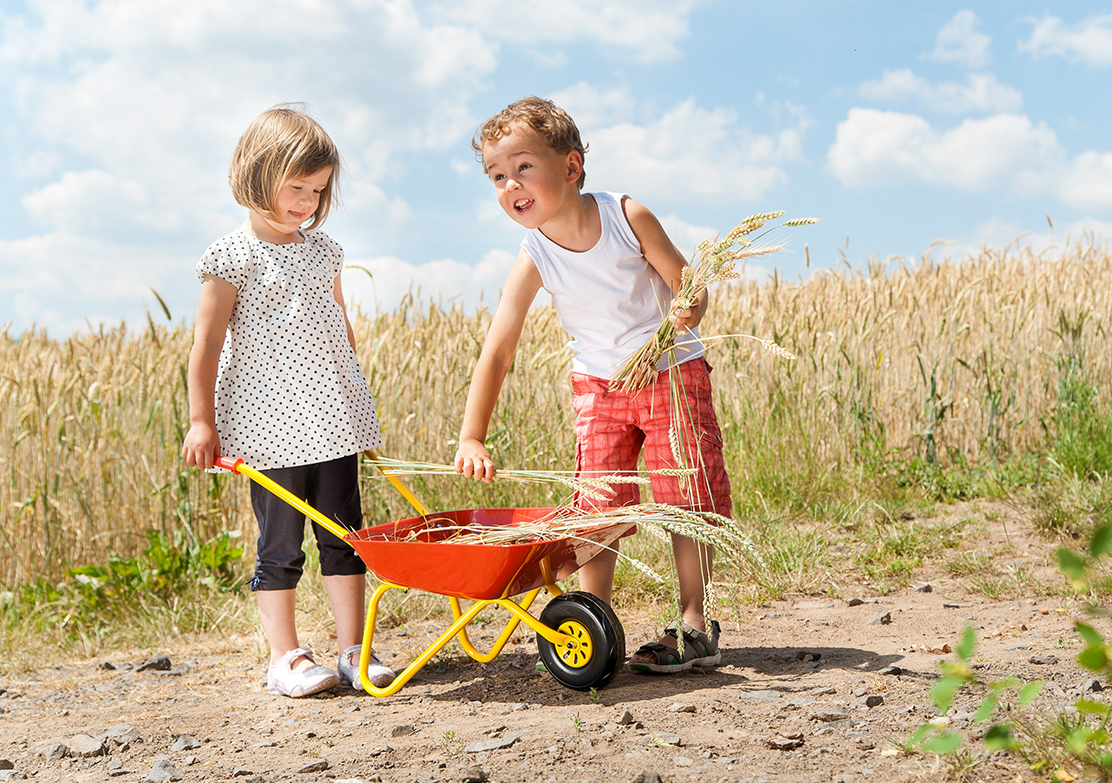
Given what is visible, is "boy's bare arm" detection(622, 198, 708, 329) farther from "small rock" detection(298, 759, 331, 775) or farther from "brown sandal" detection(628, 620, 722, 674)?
"small rock" detection(298, 759, 331, 775)

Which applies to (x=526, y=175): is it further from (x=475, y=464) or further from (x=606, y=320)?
(x=475, y=464)

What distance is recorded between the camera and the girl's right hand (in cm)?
275

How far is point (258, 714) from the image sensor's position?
2750mm

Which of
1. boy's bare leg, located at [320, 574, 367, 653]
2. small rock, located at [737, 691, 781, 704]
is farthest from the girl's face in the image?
small rock, located at [737, 691, 781, 704]

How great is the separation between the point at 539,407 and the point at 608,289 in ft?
6.94

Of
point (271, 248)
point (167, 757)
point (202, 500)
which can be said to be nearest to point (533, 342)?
point (202, 500)

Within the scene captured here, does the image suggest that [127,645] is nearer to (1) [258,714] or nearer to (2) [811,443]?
(1) [258,714]

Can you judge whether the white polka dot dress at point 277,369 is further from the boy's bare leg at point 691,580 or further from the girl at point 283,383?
the boy's bare leg at point 691,580

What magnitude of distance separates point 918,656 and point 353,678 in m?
1.72

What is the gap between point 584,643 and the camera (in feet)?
8.07

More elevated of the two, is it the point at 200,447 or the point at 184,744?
the point at 200,447

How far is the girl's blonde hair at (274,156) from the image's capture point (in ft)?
9.04

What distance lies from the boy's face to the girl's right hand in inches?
44.3

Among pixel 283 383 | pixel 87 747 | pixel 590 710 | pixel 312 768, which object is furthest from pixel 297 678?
pixel 590 710
